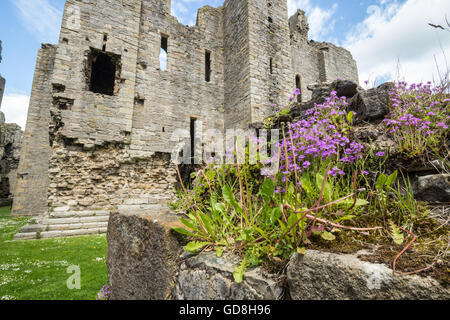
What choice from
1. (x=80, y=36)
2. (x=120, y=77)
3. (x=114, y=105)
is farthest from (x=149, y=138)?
(x=80, y=36)

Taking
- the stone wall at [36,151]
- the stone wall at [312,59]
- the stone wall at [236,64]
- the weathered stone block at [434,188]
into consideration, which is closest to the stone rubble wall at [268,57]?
the stone wall at [236,64]

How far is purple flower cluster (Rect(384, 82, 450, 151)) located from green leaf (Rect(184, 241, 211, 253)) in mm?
1852

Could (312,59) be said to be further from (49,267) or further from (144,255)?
(49,267)

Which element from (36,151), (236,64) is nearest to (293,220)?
(236,64)

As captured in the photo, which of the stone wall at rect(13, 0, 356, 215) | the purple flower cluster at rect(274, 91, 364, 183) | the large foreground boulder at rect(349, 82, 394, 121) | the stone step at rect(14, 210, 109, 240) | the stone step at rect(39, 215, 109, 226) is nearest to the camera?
the purple flower cluster at rect(274, 91, 364, 183)

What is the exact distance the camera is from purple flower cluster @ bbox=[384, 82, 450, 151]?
178cm

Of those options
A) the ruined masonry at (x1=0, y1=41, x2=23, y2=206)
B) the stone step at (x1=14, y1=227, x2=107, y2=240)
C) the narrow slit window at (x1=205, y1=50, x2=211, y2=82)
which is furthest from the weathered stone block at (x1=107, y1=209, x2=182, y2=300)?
the ruined masonry at (x1=0, y1=41, x2=23, y2=206)

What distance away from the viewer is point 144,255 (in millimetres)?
1753

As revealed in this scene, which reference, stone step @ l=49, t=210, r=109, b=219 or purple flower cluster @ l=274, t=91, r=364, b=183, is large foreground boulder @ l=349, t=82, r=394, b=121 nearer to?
purple flower cluster @ l=274, t=91, r=364, b=183

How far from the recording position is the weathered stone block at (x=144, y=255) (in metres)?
1.57

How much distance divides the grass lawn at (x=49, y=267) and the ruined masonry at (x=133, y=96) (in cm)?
137

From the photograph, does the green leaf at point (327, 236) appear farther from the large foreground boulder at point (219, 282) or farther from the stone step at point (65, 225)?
the stone step at point (65, 225)
